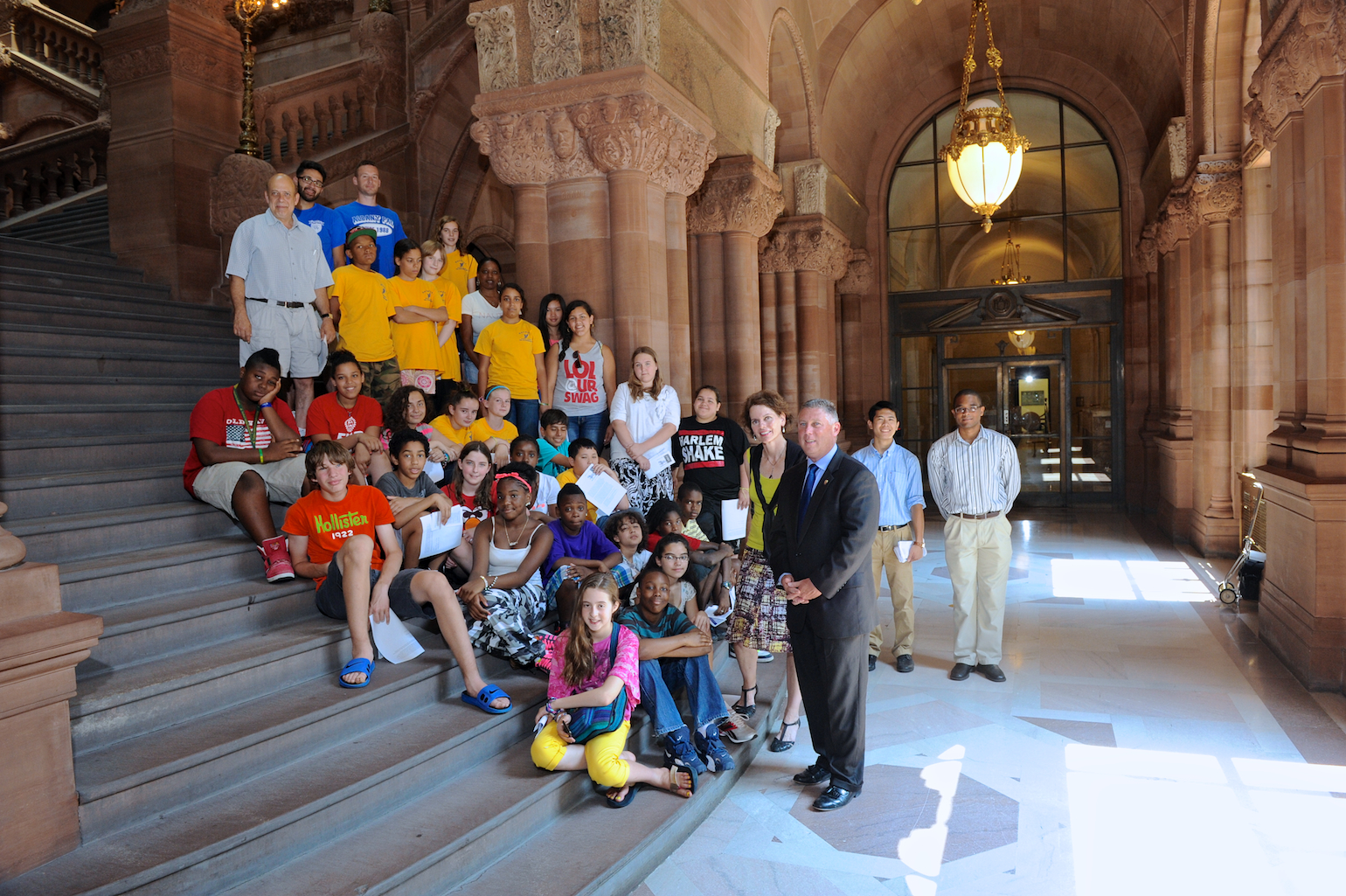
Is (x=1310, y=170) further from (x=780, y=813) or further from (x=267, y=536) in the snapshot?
(x=267, y=536)

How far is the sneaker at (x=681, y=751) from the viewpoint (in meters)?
3.87

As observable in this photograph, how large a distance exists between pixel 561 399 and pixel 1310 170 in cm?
534

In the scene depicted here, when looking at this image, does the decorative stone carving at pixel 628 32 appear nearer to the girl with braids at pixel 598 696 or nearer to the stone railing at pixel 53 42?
the girl with braids at pixel 598 696

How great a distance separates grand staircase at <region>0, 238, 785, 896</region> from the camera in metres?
2.81

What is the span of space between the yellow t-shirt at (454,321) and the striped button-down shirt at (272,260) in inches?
36.3

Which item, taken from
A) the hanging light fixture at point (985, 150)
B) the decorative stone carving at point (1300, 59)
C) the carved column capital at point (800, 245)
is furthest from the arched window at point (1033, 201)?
the decorative stone carving at point (1300, 59)

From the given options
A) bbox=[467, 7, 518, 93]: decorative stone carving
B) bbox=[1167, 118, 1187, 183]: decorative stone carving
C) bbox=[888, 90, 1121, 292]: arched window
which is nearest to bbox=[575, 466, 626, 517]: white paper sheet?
bbox=[467, 7, 518, 93]: decorative stone carving

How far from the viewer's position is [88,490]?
4.51 meters

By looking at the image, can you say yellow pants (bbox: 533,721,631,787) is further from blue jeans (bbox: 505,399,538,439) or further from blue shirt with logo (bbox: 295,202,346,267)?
blue shirt with logo (bbox: 295,202,346,267)

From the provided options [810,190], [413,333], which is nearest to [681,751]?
[413,333]

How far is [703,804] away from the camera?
388cm

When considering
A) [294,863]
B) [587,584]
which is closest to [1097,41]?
[587,584]

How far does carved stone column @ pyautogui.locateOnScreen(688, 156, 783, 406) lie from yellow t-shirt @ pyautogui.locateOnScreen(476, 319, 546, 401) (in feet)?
11.8

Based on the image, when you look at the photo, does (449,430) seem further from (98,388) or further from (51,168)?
(51,168)
